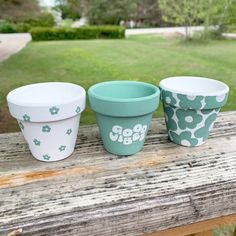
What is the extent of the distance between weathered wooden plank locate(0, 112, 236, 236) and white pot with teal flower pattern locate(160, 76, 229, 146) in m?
0.02

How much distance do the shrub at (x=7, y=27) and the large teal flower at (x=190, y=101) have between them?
10.7m

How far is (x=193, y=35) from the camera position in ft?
22.1

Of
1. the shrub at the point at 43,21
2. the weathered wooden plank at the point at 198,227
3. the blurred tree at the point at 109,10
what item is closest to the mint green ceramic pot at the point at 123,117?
the weathered wooden plank at the point at 198,227

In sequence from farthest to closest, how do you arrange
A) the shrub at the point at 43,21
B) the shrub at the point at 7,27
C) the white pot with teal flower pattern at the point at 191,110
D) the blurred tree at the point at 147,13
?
the blurred tree at the point at 147,13 < the shrub at the point at 43,21 < the shrub at the point at 7,27 < the white pot with teal flower pattern at the point at 191,110

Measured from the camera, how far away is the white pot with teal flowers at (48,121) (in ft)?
1.30

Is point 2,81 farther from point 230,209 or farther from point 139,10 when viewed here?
point 139,10

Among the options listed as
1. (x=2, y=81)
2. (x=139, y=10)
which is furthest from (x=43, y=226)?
(x=139, y=10)

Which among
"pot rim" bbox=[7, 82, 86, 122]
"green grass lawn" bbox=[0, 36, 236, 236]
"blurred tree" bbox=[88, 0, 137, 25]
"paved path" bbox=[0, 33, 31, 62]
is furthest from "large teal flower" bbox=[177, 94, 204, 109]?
"blurred tree" bbox=[88, 0, 137, 25]

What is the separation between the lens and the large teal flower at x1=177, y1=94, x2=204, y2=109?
1.45ft

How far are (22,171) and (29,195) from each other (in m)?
0.06

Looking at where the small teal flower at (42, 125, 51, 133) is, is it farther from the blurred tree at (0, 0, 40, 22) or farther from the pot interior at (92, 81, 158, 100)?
the blurred tree at (0, 0, 40, 22)

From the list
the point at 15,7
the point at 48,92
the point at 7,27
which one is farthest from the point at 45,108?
the point at 7,27

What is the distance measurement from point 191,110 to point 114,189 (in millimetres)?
169

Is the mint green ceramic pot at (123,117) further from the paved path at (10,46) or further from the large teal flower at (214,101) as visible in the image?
the paved path at (10,46)
